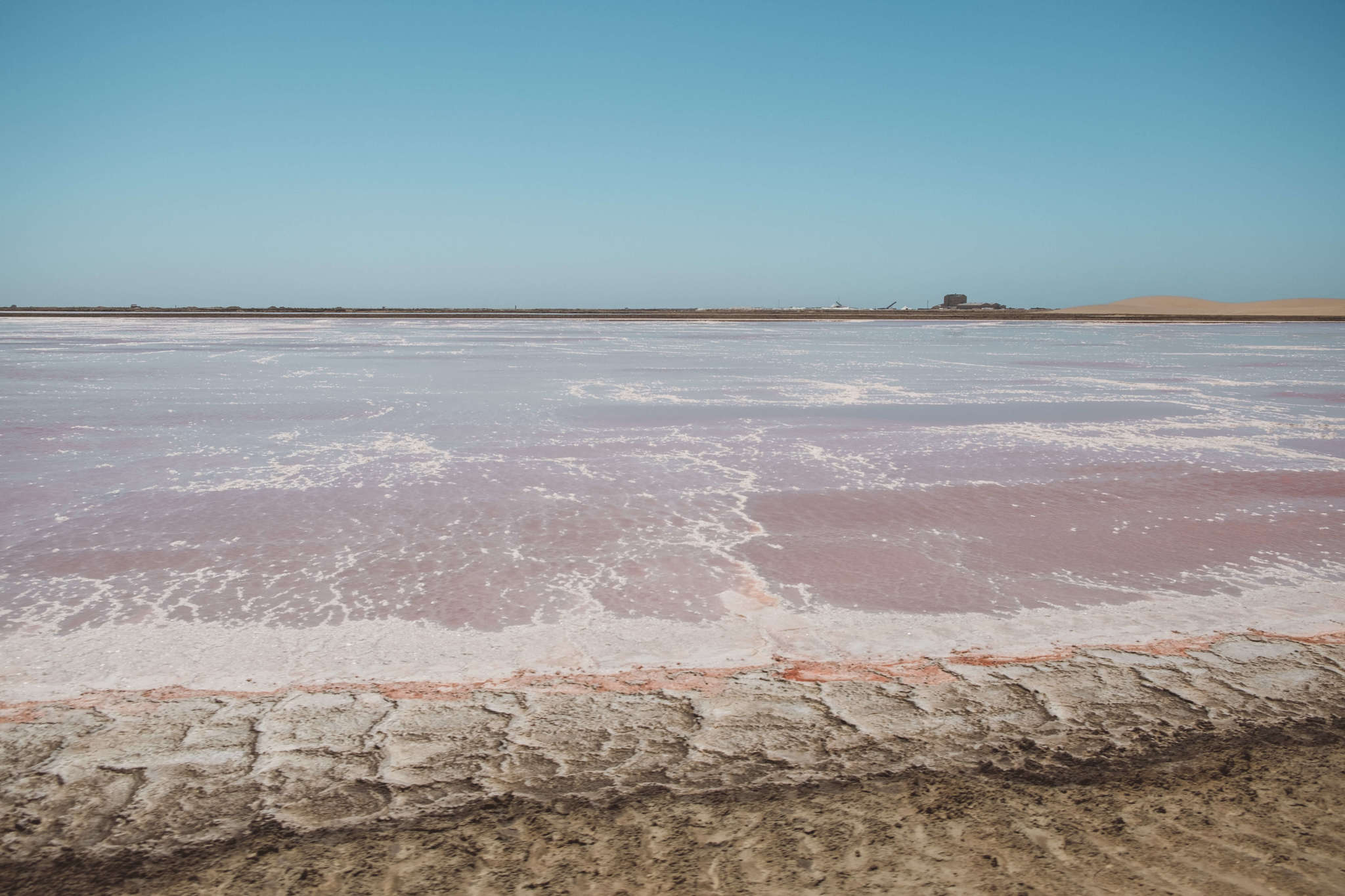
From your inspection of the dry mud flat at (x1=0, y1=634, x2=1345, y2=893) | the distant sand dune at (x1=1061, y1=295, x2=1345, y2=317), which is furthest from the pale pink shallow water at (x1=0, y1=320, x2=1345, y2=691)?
the distant sand dune at (x1=1061, y1=295, x2=1345, y2=317)

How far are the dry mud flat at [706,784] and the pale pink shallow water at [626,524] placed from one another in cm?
43

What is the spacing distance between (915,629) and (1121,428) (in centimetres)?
655

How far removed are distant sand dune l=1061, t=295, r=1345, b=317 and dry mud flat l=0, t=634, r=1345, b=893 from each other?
83.5m

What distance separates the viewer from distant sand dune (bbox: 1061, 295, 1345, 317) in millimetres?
79625

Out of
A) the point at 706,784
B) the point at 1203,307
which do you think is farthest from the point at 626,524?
the point at 1203,307

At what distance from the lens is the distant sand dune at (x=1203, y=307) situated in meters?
79.6

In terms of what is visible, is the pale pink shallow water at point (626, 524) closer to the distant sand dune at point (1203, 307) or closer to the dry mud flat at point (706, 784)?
the dry mud flat at point (706, 784)

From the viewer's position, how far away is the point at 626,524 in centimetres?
530

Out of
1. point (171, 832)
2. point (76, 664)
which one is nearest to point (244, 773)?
point (171, 832)

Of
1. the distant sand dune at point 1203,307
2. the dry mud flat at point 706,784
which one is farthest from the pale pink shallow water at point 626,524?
the distant sand dune at point 1203,307

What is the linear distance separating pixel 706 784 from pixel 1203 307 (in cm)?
11193

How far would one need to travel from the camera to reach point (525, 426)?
8.98m

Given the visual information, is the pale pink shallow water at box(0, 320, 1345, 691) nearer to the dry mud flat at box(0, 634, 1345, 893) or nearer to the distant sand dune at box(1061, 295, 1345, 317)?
the dry mud flat at box(0, 634, 1345, 893)

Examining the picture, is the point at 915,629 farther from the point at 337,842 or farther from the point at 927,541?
the point at 337,842
